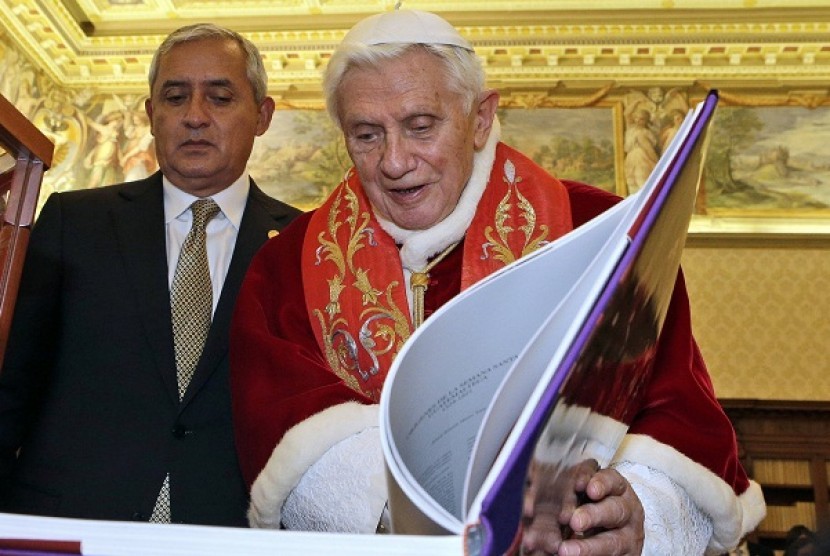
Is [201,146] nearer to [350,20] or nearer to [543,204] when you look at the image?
[543,204]

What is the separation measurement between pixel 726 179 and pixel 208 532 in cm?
1090

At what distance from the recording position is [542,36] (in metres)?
11.4

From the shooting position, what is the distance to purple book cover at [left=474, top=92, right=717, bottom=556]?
2.46 ft

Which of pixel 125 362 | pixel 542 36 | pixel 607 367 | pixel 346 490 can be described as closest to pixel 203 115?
pixel 125 362

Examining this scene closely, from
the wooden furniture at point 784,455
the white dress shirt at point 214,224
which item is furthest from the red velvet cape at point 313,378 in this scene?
the wooden furniture at point 784,455

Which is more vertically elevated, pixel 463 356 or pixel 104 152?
pixel 104 152

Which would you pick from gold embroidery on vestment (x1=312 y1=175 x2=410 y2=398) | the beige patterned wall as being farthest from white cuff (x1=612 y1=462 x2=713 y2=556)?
the beige patterned wall

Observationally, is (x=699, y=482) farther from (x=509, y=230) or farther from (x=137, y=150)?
(x=137, y=150)

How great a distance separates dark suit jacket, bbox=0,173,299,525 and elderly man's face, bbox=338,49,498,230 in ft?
2.34

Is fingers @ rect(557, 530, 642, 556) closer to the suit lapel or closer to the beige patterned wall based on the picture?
the suit lapel

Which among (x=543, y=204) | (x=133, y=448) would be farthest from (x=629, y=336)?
(x=133, y=448)

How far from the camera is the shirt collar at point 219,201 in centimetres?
298

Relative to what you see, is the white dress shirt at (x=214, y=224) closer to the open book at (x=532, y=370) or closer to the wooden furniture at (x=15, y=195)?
the wooden furniture at (x=15, y=195)

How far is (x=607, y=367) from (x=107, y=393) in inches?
70.4
